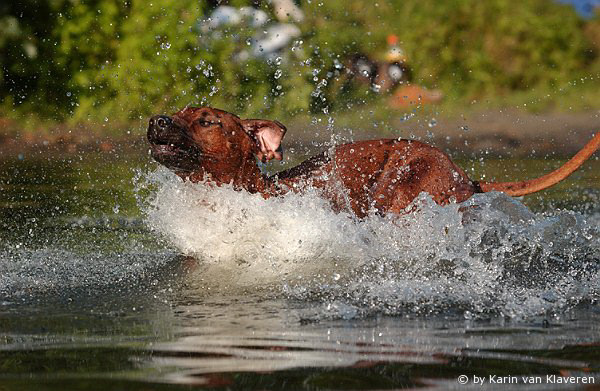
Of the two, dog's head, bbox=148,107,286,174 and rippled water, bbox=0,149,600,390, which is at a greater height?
dog's head, bbox=148,107,286,174

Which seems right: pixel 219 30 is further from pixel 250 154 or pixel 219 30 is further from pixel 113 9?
pixel 250 154

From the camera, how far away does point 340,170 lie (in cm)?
684

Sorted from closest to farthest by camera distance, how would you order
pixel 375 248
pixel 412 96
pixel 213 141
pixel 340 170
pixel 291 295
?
pixel 291 295 → pixel 375 248 → pixel 213 141 → pixel 340 170 → pixel 412 96

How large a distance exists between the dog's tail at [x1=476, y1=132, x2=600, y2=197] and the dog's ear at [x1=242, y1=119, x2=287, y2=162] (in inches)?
50.1

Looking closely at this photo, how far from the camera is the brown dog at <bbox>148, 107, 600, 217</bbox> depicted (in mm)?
6594

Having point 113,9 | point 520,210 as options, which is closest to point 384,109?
point 113,9

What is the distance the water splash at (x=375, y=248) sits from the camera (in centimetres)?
541

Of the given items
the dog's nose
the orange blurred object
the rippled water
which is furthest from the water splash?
the orange blurred object

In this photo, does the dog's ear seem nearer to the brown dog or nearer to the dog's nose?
the brown dog

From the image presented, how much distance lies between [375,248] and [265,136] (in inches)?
40.0

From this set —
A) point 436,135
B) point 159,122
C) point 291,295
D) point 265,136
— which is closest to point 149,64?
point 436,135

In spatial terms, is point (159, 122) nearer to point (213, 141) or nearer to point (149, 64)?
point (213, 141)

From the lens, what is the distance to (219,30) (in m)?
14.8

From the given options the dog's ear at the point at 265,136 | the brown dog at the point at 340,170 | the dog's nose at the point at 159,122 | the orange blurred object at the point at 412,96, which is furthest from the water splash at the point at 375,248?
the orange blurred object at the point at 412,96
